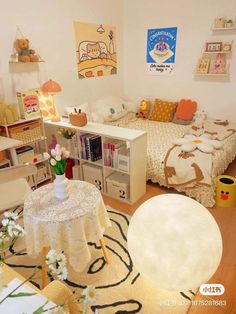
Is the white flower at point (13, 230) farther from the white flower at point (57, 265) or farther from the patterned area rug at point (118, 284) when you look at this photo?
the patterned area rug at point (118, 284)

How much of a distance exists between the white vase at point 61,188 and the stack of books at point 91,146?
1106 millimetres

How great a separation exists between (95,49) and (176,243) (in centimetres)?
324

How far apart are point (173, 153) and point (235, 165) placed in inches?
46.9

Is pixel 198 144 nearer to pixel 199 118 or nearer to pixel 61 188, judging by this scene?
pixel 199 118

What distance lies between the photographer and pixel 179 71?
12.6 feet

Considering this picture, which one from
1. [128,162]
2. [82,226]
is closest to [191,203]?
[82,226]

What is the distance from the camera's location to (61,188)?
165 cm

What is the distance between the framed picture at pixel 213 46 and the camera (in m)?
3.38

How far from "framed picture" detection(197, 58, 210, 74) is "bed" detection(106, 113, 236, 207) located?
82cm

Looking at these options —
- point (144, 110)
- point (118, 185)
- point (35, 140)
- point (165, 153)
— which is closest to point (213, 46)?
point (144, 110)

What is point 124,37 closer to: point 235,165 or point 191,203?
point 235,165

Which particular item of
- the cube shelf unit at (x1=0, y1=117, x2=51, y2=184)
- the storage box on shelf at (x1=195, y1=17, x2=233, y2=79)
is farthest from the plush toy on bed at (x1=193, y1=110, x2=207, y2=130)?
the cube shelf unit at (x1=0, y1=117, x2=51, y2=184)

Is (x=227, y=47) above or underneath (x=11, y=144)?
above

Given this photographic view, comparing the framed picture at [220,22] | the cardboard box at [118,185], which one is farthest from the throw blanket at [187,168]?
the framed picture at [220,22]
